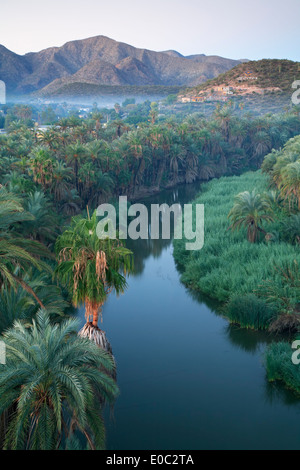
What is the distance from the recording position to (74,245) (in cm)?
1429

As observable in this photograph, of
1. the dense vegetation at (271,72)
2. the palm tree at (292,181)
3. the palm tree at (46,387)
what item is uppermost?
the dense vegetation at (271,72)

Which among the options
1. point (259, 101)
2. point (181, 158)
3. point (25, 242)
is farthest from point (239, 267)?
point (259, 101)

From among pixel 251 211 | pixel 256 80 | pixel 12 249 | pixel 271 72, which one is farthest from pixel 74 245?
pixel 256 80

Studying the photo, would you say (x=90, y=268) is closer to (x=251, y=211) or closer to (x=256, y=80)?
(x=251, y=211)

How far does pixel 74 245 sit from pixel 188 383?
672cm

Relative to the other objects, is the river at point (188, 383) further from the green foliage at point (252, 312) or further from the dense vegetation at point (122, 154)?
the dense vegetation at point (122, 154)

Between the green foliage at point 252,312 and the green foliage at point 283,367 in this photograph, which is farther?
the green foliage at point 252,312

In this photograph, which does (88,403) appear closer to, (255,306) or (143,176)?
(255,306)

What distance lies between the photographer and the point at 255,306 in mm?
19859

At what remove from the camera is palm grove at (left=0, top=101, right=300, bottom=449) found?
10109 mm

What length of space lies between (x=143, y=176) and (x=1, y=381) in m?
50.6

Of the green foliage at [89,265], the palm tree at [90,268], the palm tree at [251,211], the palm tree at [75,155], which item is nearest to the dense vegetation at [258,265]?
the palm tree at [251,211]

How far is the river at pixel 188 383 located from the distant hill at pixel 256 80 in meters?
117

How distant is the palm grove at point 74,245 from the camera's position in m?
10.1
